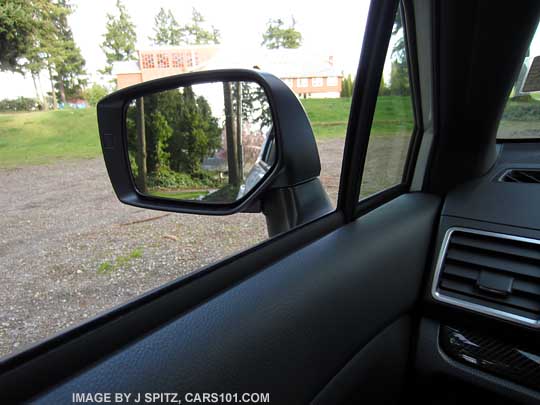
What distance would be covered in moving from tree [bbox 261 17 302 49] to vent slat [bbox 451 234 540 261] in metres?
→ 1.32

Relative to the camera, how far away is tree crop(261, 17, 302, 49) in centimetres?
207

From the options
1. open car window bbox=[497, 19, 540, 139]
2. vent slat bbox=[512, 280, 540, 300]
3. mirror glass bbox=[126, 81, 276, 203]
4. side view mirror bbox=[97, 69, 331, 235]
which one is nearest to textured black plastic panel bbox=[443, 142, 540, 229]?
open car window bbox=[497, 19, 540, 139]

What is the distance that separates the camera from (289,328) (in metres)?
0.99

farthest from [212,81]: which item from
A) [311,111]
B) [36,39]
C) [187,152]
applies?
[36,39]

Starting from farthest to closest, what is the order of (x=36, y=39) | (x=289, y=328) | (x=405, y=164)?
(x=405, y=164) < (x=36, y=39) < (x=289, y=328)

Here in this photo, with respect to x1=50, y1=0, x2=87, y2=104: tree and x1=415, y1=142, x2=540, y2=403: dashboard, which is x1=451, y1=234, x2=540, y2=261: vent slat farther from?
x1=50, y1=0, x2=87, y2=104: tree

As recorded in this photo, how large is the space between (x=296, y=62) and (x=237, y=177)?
661mm

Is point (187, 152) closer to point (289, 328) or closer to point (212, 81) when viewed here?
point (212, 81)

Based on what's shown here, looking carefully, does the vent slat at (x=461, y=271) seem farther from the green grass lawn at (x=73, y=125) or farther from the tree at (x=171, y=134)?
the tree at (x=171, y=134)

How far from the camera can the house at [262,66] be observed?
5.39 ft

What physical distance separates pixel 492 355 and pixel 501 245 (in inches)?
17.5

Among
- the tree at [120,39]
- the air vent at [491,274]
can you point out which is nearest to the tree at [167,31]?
the tree at [120,39]

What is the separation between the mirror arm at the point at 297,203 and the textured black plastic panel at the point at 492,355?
0.76m

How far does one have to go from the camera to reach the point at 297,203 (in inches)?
59.2
